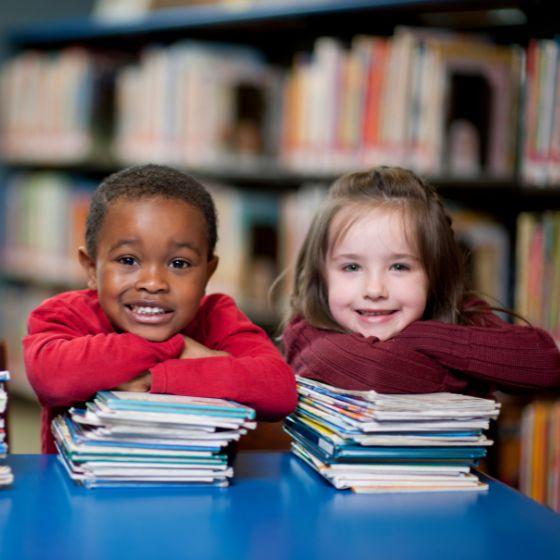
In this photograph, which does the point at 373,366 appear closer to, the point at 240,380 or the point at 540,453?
the point at 240,380

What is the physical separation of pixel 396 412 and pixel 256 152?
2310 mm

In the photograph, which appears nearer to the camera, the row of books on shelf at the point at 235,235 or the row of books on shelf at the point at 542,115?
the row of books on shelf at the point at 542,115

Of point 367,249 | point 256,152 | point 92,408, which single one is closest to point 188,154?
point 256,152

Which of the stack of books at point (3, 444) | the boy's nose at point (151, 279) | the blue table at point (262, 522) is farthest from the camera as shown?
the boy's nose at point (151, 279)

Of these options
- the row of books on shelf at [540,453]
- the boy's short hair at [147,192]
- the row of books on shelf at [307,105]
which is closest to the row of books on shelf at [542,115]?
the row of books on shelf at [307,105]

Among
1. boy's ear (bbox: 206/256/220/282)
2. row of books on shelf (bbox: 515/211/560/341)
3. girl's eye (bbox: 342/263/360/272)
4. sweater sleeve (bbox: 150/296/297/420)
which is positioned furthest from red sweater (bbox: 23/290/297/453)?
row of books on shelf (bbox: 515/211/560/341)

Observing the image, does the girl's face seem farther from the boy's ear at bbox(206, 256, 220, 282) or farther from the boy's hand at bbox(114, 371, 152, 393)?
the boy's hand at bbox(114, 371, 152, 393)

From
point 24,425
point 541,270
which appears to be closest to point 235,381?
point 541,270

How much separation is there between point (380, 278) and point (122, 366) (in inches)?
17.4

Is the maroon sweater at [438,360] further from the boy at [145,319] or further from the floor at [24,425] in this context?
the floor at [24,425]

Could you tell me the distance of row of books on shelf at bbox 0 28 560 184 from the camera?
8.66ft

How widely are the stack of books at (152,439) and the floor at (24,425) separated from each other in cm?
258

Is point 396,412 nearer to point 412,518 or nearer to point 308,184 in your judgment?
point 412,518

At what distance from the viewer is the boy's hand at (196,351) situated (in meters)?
1.31
